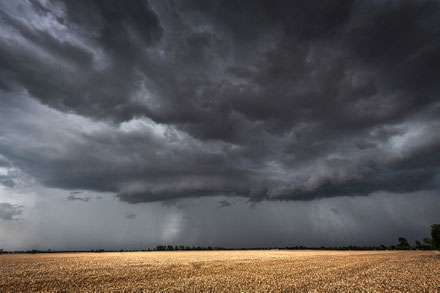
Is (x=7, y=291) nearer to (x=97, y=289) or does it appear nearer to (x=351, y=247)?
(x=97, y=289)

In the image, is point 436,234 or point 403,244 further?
point 403,244

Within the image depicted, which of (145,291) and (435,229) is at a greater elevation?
(435,229)

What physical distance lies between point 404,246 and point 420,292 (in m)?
227

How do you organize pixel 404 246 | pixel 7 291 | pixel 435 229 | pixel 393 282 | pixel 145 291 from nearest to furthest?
pixel 145 291 → pixel 7 291 → pixel 393 282 → pixel 435 229 → pixel 404 246

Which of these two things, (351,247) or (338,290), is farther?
(351,247)

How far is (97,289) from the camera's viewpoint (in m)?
21.0

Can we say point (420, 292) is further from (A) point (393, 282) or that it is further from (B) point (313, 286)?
(B) point (313, 286)

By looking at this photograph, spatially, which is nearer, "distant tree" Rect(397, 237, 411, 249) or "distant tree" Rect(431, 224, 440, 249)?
"distant tree" Rect(431, 224, 440, 249)

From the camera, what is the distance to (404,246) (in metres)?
187

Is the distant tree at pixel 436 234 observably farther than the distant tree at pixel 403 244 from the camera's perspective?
No

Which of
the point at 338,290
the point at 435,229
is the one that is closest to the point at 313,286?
the point at 338,290

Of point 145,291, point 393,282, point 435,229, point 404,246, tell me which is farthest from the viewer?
point 404,246

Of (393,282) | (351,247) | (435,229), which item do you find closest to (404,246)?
(351,247)

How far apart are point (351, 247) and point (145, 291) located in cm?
22212
